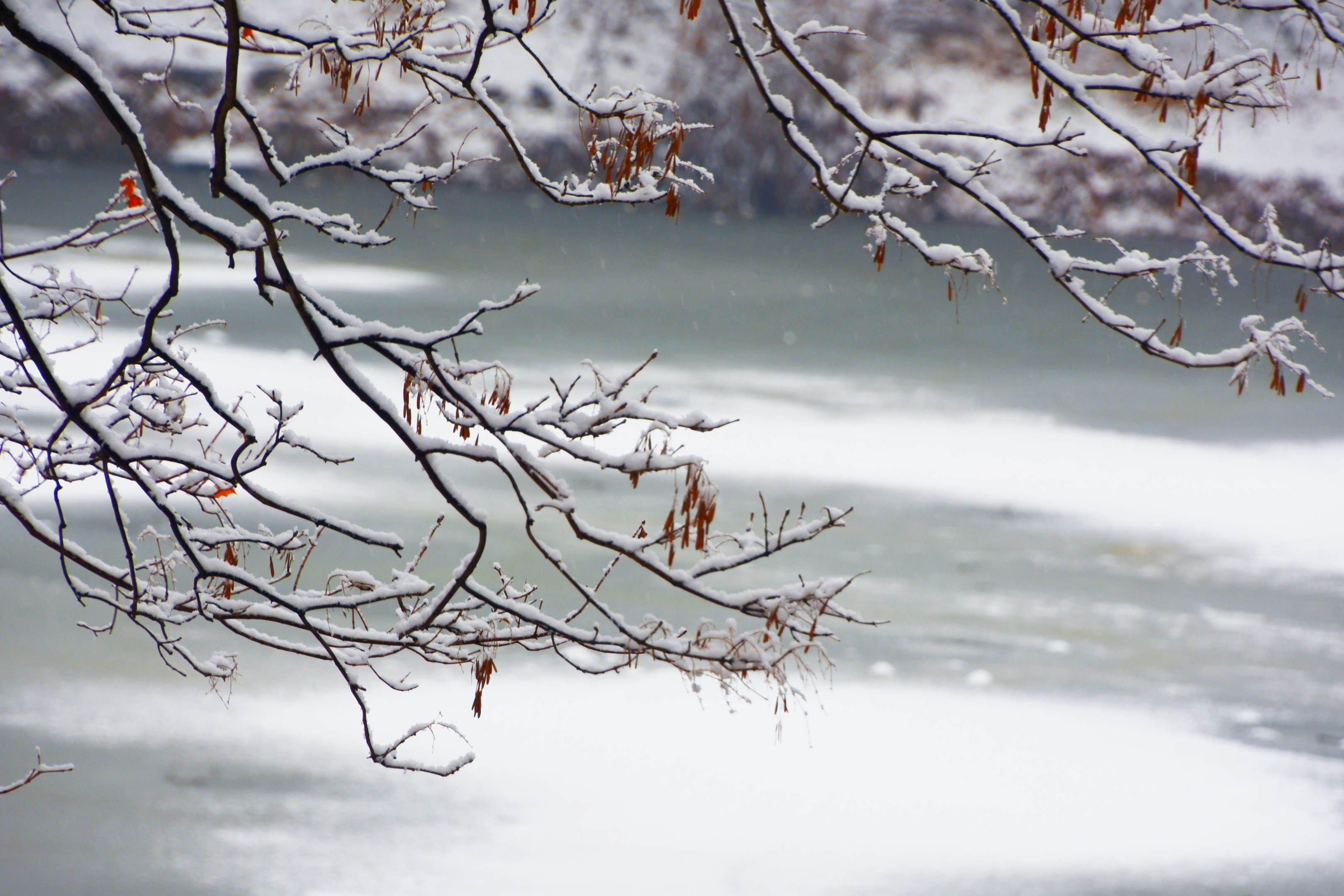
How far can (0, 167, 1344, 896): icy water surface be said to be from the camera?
2.61 metres

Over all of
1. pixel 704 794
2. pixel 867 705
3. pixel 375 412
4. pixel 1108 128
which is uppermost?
pixel 1108 128

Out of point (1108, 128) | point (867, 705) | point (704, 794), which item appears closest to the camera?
point (1108, 128)

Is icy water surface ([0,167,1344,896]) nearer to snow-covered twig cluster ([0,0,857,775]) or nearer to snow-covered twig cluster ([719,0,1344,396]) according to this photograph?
snow-covered twig cluster ([719,0,1344,396])

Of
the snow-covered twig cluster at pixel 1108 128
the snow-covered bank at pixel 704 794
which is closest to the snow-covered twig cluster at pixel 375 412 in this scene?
the snow-covered twig cluster at pixel 1108 128

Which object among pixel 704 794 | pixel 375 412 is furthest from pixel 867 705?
pixel 375 412

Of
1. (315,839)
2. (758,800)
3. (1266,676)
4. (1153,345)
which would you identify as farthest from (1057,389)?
(1153,345)

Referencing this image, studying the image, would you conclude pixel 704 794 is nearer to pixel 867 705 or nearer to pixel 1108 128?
pixel 867 705

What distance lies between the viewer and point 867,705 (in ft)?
10.6

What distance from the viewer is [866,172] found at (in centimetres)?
1188

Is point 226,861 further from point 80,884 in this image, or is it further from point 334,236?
point 334,236

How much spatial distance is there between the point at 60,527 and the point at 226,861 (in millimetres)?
1254

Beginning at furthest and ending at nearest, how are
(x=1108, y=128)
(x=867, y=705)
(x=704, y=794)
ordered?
(x=867, y=705) < (x=704, y=794) < (x=1108, y=128)

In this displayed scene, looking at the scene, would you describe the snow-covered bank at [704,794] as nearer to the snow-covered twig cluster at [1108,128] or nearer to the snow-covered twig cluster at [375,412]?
the snow-covered twig cluster at [375,412]

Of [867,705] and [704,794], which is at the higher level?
[867,705]
